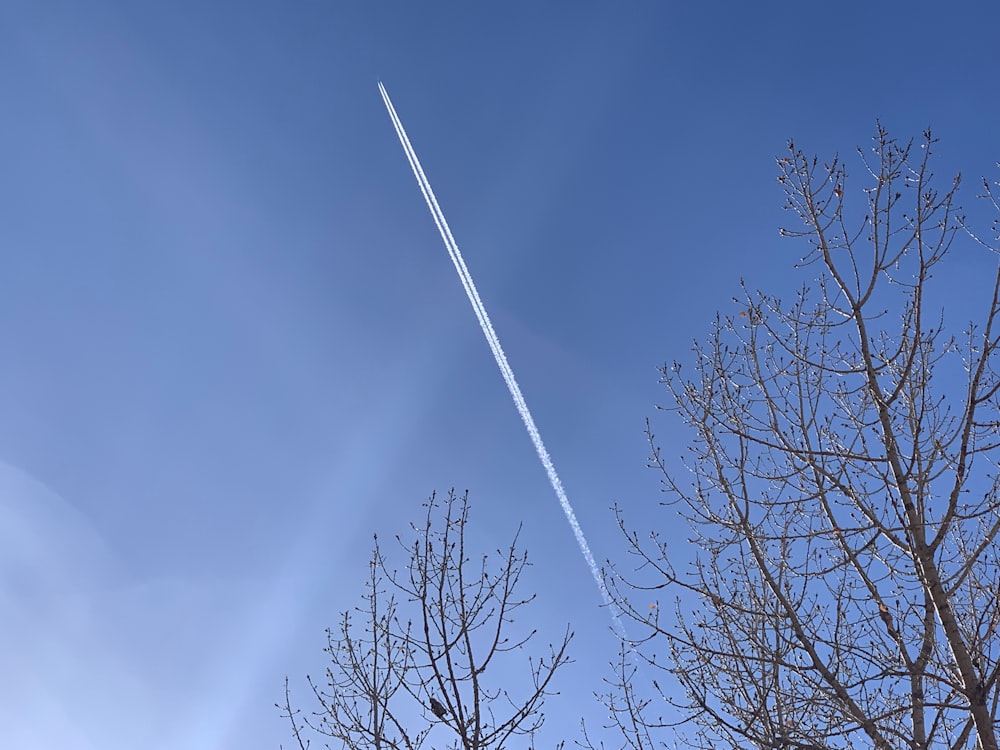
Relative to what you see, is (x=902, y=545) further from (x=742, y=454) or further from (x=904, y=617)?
(x=742, y=454)

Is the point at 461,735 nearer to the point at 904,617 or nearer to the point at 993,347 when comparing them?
the point at 904,617

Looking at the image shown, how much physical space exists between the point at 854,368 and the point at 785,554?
1.76m

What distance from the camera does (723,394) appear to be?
6.50m

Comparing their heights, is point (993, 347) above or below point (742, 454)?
above

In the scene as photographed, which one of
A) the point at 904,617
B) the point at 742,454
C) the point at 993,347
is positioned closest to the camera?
the point at 993,347

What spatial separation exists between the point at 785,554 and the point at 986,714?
2244 millimetres

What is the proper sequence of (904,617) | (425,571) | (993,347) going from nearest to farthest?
1. (993,347)
2. (904,617)
3. (425,571)

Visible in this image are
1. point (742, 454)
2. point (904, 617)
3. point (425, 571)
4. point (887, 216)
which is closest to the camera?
point (904, 617)

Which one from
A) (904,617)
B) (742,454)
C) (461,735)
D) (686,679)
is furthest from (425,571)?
(904,617)

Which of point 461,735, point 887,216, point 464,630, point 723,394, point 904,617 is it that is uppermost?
point 887,216

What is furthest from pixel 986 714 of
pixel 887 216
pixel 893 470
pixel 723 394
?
pixel 887 216

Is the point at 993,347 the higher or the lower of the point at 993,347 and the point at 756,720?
the higher

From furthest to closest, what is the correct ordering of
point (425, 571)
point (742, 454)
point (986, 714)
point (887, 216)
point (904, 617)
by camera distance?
point (425, 571) < point (742, 454) < point (887, 216) < point (904, 617) < point (986, 714)

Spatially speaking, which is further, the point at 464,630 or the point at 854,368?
the point at 464,630
